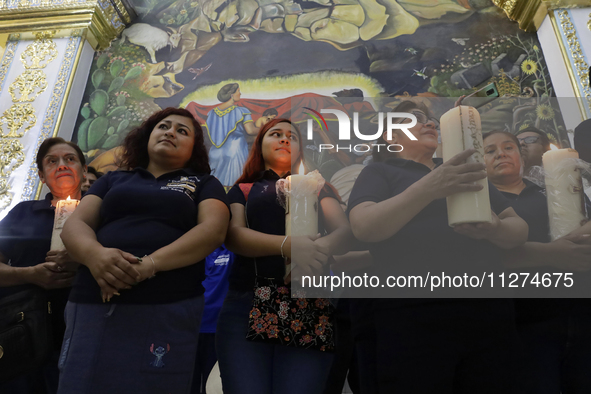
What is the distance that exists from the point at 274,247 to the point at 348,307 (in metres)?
0.31

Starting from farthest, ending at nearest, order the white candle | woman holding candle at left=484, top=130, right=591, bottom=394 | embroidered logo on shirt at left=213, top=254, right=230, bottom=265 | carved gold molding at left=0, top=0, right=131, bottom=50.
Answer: carved gold molding at left=0, top=0, right=131, bottom=50 < embroidered logo on shirt at left=213, top=254, right=230, bottom=265 < woman holding candle at left=484, top=130, right=591, bottom=394 < the white candle

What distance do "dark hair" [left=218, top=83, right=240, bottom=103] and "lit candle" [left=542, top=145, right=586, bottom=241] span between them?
332 centimetres

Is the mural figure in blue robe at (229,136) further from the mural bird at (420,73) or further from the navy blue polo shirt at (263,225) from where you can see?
the navy blue polo shirt at (263,225)

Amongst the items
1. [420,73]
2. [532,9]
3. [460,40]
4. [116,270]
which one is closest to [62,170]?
[116,270]

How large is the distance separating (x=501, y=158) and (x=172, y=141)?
1230mm

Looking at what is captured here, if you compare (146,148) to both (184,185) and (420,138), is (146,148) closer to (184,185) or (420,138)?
(184,185)

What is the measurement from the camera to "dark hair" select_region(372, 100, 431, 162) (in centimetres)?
126

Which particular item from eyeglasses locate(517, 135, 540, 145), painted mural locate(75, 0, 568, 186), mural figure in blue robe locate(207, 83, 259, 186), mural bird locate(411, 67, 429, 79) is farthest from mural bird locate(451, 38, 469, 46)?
eyeglasses locate(517, 135, 540, 145)

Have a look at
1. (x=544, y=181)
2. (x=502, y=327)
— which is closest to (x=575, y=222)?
(x=544, y=181)

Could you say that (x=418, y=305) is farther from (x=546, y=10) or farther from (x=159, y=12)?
(x=159, y=12)

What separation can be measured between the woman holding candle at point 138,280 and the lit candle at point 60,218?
0.39ft

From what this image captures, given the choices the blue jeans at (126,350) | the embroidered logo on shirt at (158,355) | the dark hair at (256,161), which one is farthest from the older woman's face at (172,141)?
the embroidered logo on shirt at (158,355)

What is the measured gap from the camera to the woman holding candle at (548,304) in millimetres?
1102

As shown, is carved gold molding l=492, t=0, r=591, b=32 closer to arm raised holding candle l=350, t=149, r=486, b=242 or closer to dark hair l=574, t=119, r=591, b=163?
dark hair l=574, t=119, r=591, b=163
